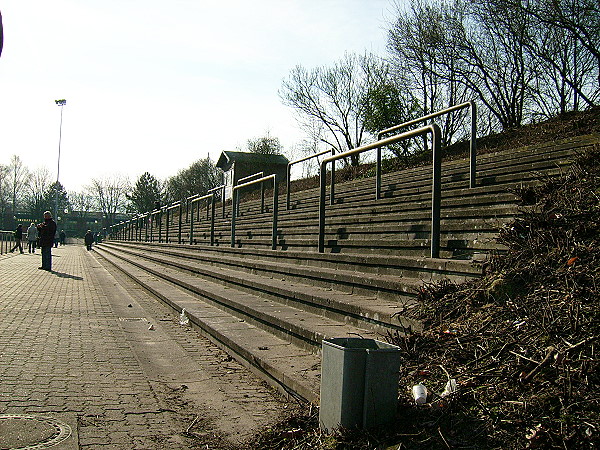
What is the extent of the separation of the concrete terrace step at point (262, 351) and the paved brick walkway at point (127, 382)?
0.13 metres

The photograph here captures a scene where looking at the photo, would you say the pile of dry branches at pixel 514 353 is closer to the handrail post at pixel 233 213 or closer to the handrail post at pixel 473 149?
the handrail post at pixel 473 149

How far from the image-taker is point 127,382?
15.8 feet

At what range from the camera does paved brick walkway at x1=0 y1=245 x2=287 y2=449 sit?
3672 millimetres

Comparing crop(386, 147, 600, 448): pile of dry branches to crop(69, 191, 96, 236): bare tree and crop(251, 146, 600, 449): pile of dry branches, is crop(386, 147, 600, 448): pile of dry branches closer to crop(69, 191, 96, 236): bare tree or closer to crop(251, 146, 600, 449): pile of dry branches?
crop(251, 146, 600, 449): pile of dry branches

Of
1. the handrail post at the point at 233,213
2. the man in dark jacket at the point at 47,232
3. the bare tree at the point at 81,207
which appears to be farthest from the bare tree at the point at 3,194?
the handrail post at the point at 233,213

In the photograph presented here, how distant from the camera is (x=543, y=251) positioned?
4090 mm

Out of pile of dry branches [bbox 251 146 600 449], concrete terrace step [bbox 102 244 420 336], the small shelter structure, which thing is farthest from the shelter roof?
pile of dry branches [bbox 251 146 600 449]

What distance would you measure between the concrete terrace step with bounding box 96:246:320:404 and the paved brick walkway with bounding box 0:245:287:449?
13 cm

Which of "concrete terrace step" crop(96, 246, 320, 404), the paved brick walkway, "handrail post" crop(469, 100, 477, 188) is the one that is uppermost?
"handrail post" crop(469, 100, 477, 188)

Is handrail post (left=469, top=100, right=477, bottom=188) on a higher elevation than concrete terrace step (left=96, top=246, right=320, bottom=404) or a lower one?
higher

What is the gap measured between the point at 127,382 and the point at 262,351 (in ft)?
3.77

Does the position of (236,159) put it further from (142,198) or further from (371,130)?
(142,198)

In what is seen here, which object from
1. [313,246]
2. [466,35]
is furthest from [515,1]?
[313,246]

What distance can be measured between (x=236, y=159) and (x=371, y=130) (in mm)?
21856
